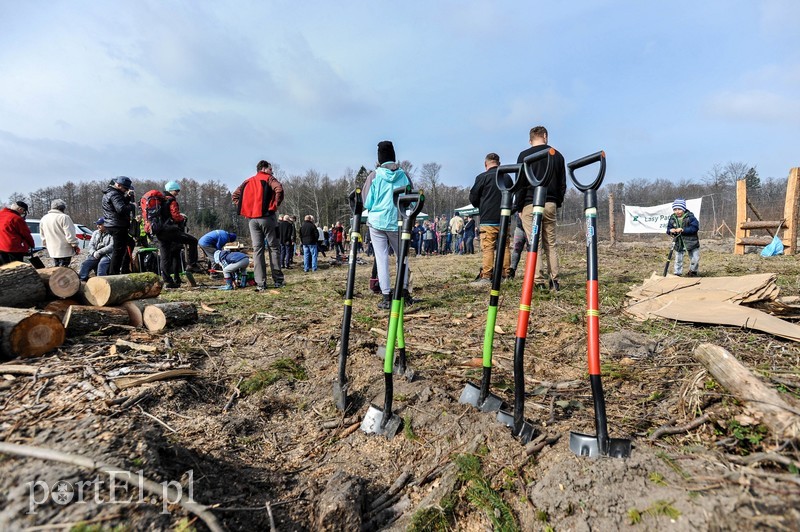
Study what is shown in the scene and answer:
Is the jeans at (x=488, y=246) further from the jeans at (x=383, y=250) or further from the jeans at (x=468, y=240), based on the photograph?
the jeans at (x=468, y=240)

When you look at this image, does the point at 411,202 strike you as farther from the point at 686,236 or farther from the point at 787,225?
the point at 787,225

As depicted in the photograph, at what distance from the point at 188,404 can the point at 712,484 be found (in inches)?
124

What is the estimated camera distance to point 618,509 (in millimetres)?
1665

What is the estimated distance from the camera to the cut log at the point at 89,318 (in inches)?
152

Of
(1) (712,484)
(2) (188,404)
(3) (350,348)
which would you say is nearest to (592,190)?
(1) (712,484)

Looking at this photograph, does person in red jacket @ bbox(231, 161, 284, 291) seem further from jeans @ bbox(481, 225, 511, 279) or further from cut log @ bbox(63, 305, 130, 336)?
jeans @ bbox(481, 225, 511, 279)

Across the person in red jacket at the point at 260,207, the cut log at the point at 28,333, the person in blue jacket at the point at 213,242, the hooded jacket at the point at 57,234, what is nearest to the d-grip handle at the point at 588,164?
the cut log at the point at 28,333

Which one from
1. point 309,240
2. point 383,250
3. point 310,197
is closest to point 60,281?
point 383,250

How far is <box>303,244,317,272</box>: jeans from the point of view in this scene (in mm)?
12531

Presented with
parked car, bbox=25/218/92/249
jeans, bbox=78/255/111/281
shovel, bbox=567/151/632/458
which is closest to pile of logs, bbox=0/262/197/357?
jeans, bbox=78/255/111/281

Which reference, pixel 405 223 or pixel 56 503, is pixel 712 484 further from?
pixel 56 503

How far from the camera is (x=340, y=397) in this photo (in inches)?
116

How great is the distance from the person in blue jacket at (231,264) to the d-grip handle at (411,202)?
19.1 feet

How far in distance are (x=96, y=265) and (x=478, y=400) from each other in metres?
8.90
